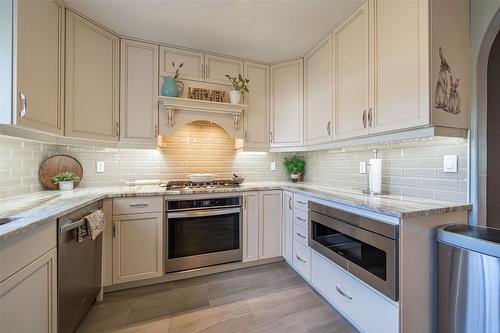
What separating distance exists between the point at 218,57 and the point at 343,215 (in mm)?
2191

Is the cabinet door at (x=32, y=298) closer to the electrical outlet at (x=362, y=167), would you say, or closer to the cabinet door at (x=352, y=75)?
the cabinet door at (x=352, y=75)

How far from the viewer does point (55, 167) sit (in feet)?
6.81

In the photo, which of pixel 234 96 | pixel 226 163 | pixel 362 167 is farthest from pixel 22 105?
pixel 362 167

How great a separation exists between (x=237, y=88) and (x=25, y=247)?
2.21 m

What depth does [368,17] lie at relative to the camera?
1674 millimetres

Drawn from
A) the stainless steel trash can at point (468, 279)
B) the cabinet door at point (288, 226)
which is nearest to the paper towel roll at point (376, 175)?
the stainless steel trash can at point (468, 279)

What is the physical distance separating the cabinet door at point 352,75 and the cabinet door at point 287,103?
0.61 metres

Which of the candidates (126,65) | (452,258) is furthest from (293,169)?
(126,65)

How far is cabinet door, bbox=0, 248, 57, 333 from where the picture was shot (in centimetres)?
86

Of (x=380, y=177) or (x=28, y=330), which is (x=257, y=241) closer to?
(x=380, y=177)

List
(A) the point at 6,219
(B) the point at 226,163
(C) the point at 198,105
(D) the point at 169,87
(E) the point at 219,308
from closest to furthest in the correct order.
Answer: (A) the point at 6,219, (E) the point at 219,308, (D) the point at 169,87, (C) the point at 198,105, (B) the point at 226,163

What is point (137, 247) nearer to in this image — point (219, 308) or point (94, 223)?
point (94, 223)

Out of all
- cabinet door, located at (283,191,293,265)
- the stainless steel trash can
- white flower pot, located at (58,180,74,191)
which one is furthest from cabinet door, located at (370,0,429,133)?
white flower pot, located at (58,180,74,191)

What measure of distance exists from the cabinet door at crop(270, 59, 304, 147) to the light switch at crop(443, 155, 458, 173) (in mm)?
1376
